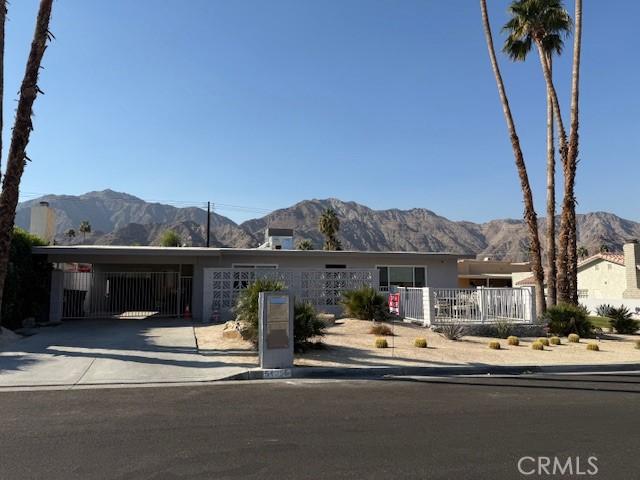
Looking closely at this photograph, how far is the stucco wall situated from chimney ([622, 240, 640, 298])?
2373 mm

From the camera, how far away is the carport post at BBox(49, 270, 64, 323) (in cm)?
1992

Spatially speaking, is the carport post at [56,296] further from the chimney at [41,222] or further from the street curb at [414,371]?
the street curb at [414,371]

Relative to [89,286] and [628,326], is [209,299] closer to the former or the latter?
[89,286]

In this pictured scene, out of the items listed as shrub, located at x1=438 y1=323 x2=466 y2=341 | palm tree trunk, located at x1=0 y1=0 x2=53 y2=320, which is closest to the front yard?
shrub, located at x1=438 y1=323 x2=466 y2=341

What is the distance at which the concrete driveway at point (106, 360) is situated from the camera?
31.4 ft

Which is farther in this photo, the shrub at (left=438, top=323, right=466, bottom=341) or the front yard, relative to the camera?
the shrub at (left=438, top=323, right=466, bottom=341)

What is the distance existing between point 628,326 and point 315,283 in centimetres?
1195

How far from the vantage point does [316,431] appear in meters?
6.11

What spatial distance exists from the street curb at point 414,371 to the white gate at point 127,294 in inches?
527

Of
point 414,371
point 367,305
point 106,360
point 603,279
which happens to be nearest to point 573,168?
point 367,305

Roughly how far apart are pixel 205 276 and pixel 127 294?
4.77m

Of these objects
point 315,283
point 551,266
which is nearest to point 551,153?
point 551,266

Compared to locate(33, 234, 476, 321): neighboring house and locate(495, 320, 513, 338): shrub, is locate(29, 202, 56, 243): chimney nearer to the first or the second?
locate(33, 234, 476, 321): neighboring house

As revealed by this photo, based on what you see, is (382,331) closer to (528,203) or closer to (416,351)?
(416,351)
